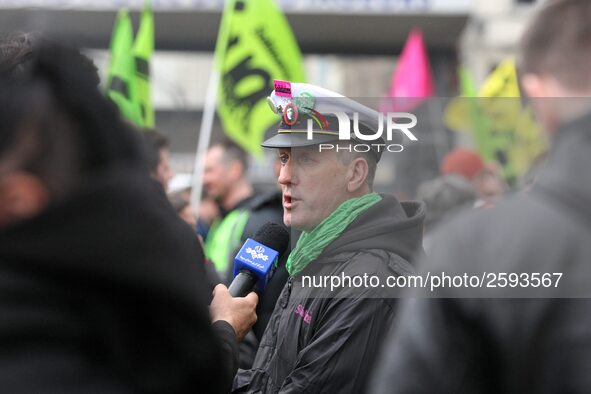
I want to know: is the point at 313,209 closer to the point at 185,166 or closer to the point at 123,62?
the point at 123,62

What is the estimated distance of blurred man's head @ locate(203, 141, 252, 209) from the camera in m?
7.27

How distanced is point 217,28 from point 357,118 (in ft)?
47.4

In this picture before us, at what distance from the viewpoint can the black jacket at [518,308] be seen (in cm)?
175

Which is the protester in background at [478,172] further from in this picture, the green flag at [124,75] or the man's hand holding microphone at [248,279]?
the man's hand holding microphone at [248,279]

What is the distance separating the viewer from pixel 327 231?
2.88 m

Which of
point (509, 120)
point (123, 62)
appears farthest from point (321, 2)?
point (509, 120)

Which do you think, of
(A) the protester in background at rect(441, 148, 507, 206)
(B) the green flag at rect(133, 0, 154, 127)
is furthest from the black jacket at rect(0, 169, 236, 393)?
(B) the green flag at rect(133, 0, 154, 127)

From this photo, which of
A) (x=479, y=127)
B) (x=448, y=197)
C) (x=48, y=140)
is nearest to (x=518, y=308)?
(x=48, y=140)

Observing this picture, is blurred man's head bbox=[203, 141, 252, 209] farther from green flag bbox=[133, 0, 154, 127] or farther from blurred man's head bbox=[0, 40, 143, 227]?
blurred man's head bbox=[0, 40, 143, 227]

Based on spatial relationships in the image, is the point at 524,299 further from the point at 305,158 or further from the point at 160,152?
the point at 160,152

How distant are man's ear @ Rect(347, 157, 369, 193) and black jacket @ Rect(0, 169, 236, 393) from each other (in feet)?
4.25

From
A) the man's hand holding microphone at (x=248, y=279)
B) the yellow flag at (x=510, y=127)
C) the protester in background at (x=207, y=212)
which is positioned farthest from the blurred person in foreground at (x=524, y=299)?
the protester in background at (x=207, y=212)

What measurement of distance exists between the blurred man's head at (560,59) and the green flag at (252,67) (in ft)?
16.7

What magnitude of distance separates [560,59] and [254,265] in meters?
1.23
